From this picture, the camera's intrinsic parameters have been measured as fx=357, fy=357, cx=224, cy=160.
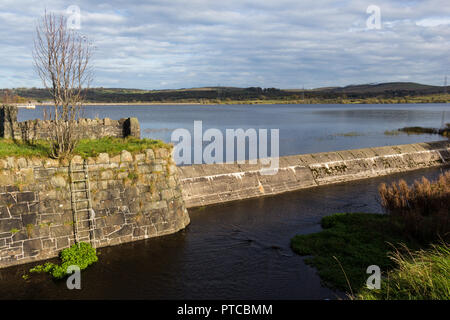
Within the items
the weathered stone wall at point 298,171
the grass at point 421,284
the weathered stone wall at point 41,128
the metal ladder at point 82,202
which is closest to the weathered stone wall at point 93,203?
the metal ladder at point 82,202

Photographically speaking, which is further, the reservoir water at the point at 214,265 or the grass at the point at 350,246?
the grass at the point at 350,246

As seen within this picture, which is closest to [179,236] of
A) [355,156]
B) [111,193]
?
[111,193]

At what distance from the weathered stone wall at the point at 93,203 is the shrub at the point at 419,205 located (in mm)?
10316

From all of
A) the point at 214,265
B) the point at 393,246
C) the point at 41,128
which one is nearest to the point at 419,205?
the point at 393,246

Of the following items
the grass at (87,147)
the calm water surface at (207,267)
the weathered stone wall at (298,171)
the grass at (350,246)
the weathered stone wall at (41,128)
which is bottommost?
the calm water surface at (207,267)

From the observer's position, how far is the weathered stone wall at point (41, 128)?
57.5 feet

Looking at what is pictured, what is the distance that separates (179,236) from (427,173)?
86.3 ft

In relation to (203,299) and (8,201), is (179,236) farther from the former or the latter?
(8,201)

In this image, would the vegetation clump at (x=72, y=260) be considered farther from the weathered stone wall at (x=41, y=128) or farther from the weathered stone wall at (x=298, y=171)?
the weathered stone wall at (x=298, y=171)

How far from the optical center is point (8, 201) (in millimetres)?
13086

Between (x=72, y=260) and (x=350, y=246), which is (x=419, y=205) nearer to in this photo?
(x=350, y=246)

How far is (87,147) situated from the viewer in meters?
16.5

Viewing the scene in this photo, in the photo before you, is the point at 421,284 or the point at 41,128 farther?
the point at 41,128

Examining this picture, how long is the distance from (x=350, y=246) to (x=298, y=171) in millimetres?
12058
